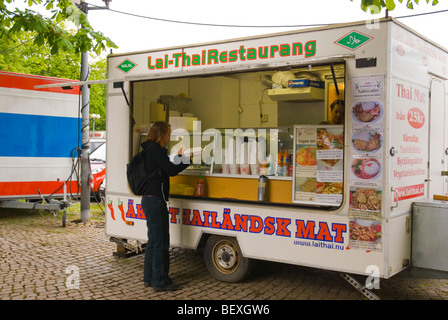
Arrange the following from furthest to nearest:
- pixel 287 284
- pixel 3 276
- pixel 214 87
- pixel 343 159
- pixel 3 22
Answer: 1. pixel 214 87
2. pixel 3 22
3. pixel 3 276
4. pixel 287 284
5. pixel 343 159

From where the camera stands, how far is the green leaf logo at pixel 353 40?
15.5 ft

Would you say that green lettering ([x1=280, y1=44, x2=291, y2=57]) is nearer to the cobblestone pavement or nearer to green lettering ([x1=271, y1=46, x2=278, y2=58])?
green lettering ([x1=271, y1=46, x2=278, y2=58])

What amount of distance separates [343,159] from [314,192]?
56 cm

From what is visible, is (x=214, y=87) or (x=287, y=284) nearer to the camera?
(x=287, y=284)

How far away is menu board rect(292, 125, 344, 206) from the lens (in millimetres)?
5125

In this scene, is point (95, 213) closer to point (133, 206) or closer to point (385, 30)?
Result: point (133, 206)

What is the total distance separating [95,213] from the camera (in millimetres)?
11484

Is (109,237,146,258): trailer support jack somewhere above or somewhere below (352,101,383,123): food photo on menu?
below

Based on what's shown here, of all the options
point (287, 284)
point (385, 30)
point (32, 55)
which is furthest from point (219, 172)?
point (32, 55)

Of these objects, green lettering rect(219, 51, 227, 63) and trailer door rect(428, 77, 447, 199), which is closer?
trailer door rect(428, 77, 447, 199)

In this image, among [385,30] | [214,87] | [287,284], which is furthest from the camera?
[214,87]

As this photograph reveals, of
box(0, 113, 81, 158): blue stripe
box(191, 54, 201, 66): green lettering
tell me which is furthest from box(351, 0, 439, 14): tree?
box(0, 113, 81, 158): blue stripe

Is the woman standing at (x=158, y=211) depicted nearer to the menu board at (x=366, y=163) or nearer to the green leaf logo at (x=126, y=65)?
→ the green leaf logo at (x=126, y=65)

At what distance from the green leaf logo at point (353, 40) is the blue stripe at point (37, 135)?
715 cm
